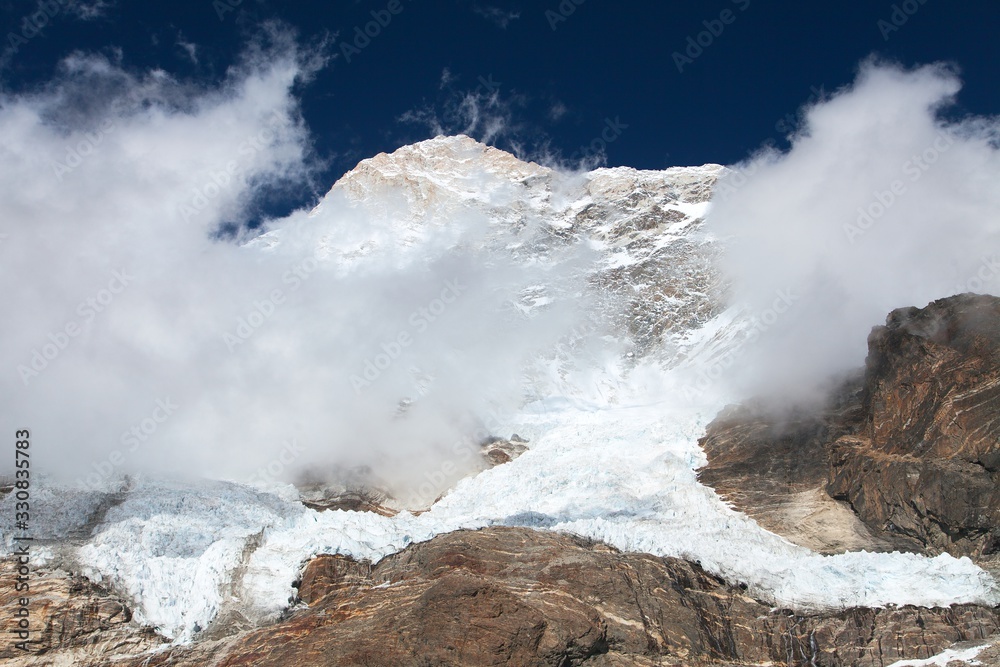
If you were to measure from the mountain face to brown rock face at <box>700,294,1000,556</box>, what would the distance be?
0.81 ft

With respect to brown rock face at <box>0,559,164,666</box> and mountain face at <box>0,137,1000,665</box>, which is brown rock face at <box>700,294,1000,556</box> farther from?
brown rock face at <box>0,559,164,666</box>

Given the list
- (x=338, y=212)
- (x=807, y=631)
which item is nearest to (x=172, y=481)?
(x=807, y=631)

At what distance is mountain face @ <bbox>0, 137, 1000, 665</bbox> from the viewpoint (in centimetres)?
2598

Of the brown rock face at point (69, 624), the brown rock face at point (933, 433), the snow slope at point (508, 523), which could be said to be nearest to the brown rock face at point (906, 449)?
the brown rock face at point (933, 433)

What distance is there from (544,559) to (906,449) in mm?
24624

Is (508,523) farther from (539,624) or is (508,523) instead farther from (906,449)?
(906,449)

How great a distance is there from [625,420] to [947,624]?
44614 mm

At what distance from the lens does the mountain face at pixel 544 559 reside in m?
26.0

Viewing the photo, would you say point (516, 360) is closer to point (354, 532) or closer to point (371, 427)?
point (371, 427)

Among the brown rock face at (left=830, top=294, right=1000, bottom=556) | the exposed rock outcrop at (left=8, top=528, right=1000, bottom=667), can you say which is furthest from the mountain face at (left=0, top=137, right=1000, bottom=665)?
the brown rock face at (left=830, top=294, right=1000, bottom=556)

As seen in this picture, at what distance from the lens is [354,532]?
3541cm

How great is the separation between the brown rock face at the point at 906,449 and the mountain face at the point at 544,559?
25 cm

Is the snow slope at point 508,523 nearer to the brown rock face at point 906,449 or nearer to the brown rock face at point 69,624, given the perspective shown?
the brown rock face at point 69,624

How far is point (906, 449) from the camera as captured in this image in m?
43.5
